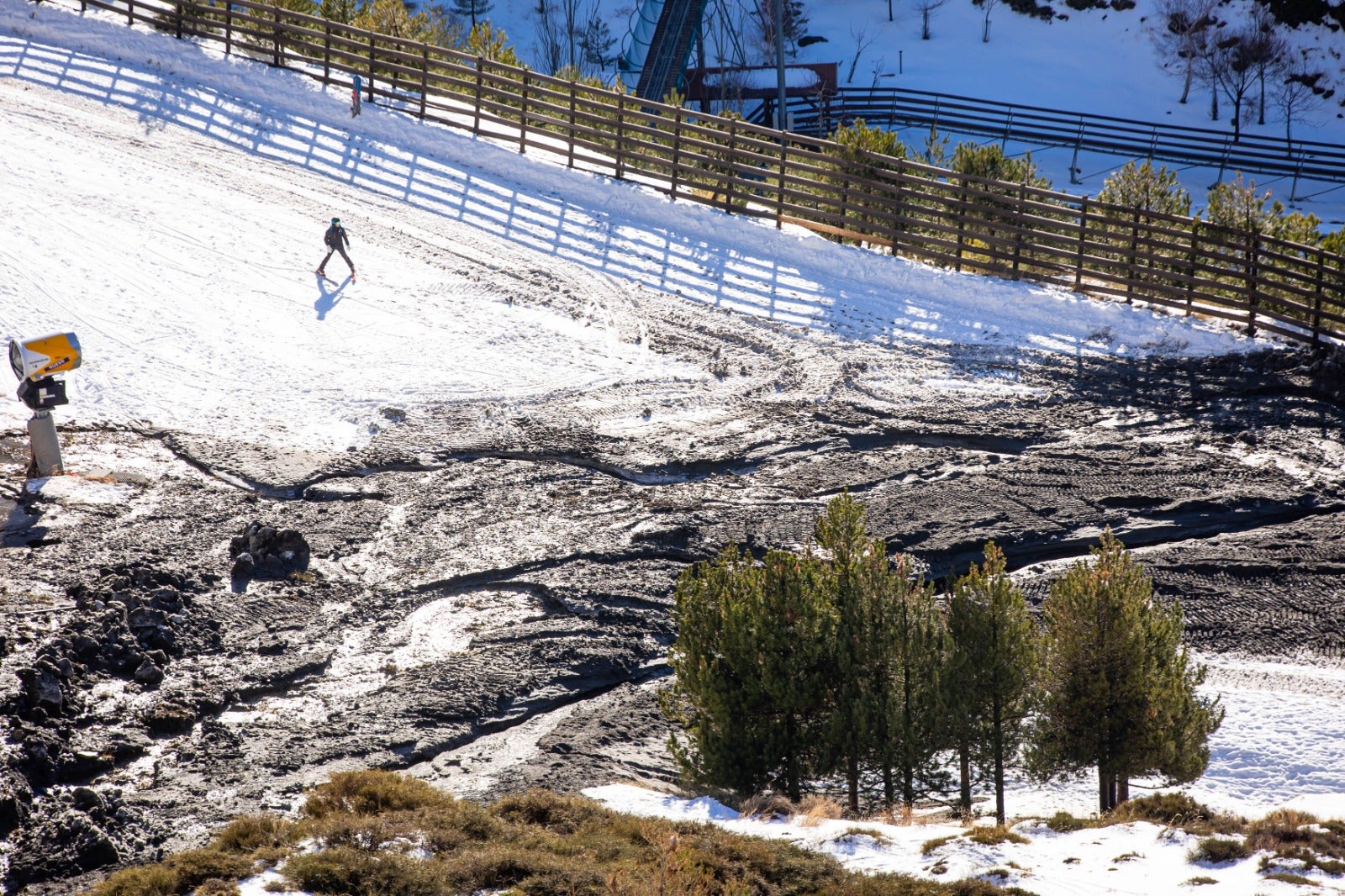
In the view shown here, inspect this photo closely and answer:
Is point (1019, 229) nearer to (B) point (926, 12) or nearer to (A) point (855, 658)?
(A) point (855, 658)

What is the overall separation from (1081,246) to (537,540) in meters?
13.2

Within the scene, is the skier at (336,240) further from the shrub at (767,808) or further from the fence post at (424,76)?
the shrub at (767,808)

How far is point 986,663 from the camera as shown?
924 centimetres

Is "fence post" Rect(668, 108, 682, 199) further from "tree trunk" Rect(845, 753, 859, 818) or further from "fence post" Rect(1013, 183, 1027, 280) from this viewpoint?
"tree trunk" Rect(845, 753, 859, 818)

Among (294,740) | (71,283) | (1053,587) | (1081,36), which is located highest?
(1081,36)

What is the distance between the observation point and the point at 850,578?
9211 mm

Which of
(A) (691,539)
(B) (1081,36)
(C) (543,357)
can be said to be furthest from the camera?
(B) (1081,36)

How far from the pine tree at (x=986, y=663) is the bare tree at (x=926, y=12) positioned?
50.4 m

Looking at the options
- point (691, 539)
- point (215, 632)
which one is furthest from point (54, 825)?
point (691, 539)

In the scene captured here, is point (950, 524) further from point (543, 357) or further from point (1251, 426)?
point (543, 357)

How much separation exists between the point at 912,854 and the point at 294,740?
5403 millimetres

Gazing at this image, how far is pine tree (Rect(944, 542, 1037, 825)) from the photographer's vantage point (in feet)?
30.2

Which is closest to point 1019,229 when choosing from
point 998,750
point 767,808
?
point 998,750

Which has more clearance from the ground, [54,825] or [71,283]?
[71,283]
